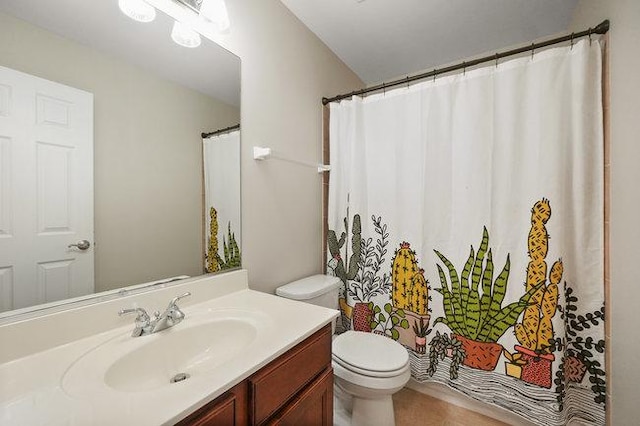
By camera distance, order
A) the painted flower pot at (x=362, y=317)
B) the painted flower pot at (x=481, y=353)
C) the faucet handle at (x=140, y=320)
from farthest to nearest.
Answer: the painted flower pot at (x=362, y=317) → the painted flower pot at (x=481, y=353) → the faucet handle at (x=140, y=320)

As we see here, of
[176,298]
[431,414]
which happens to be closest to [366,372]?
[431,414]

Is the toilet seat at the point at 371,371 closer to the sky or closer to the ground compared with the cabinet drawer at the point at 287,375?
closer to the ground

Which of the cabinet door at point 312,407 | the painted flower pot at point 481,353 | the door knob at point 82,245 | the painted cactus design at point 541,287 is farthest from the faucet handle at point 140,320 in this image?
the painted cactus design at point 541,287

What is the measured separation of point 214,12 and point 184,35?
16 centimetres

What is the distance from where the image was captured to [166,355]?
2.81 feet

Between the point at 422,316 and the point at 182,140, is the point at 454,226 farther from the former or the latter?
the point at 182,140

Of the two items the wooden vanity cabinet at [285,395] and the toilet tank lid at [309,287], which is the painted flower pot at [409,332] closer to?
the toilet tank lid at [309,287]

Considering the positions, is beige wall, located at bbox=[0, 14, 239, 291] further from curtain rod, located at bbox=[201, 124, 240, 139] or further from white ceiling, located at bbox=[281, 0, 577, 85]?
white ceiling, located at bbox=[281, 0, 577, 85]

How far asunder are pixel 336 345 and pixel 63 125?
145 cm

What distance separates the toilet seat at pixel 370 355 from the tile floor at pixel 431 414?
46 centimetres

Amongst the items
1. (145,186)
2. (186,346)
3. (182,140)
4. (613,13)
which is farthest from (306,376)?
(613,13)

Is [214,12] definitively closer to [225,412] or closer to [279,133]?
[279,133]

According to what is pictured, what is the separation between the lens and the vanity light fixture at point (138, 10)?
3.12 ft

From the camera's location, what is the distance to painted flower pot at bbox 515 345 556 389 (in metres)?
1.31
